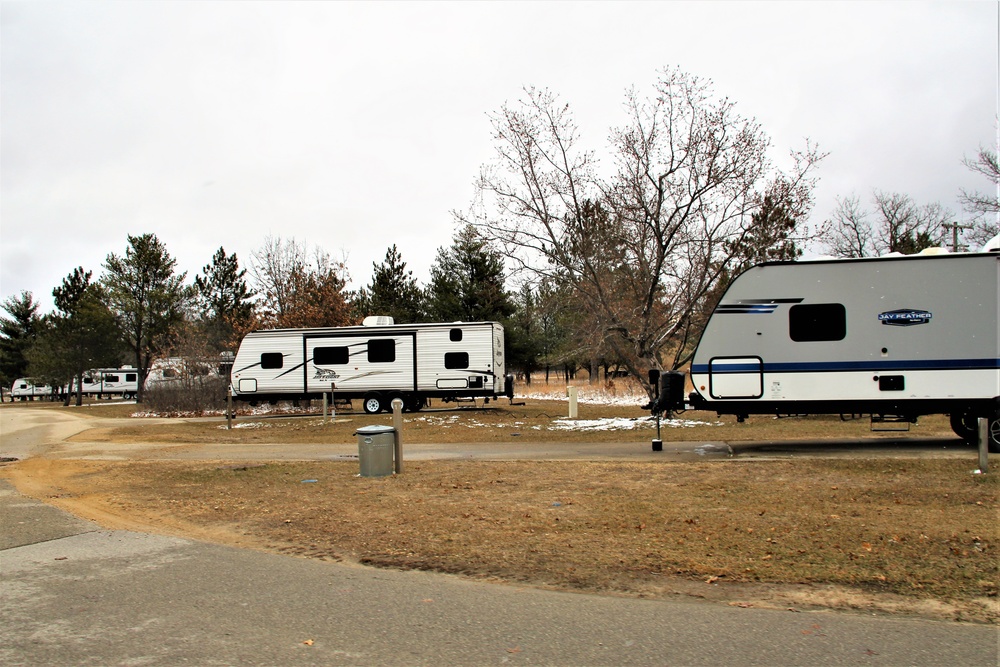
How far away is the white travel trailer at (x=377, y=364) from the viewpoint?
26812mm

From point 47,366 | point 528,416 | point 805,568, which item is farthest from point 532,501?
point 47,366

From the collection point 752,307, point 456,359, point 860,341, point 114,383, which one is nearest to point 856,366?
point 860,341

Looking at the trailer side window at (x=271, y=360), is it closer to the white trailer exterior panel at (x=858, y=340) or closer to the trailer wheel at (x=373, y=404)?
the trailer wheel at (x=373, y=404)

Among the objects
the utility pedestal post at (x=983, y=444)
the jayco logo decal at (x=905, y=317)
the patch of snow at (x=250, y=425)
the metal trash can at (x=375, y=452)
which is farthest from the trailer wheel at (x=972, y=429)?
the patch of snow at (x=250, y=425)

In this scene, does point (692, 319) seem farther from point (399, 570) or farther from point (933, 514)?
point (399, 570)

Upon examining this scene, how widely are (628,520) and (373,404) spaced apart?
20.8 metres

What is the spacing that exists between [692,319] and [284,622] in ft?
56.2

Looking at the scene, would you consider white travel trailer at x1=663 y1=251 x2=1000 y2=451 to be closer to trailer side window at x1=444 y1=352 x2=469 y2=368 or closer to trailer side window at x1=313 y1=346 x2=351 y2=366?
trailer side window at x1=444 y1=352 x2=469 y2=368

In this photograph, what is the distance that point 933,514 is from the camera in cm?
777

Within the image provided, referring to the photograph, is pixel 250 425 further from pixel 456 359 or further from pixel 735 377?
pixel 735 377

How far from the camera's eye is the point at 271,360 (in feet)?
92.0

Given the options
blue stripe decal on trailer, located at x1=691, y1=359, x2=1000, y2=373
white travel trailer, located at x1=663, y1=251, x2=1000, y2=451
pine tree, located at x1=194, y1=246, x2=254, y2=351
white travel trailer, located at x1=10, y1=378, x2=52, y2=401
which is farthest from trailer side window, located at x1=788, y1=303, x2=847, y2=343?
white travel trailer, located at x1=10, y1=378, x2=52, y2=401

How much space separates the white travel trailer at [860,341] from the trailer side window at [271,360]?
18.1m

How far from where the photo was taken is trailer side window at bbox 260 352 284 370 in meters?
28.0
